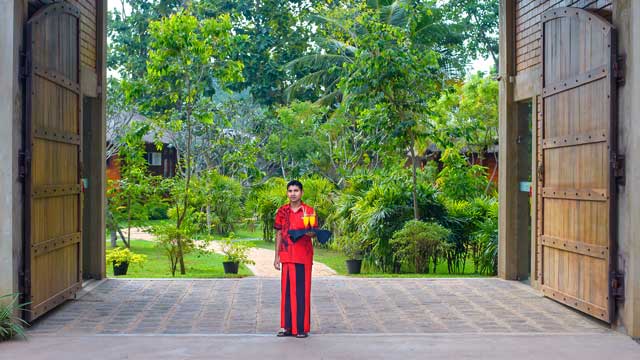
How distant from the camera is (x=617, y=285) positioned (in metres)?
7.57

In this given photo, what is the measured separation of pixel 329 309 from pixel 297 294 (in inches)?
65.6

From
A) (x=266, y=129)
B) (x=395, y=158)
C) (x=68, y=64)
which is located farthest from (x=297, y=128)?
(x=68, y=64)

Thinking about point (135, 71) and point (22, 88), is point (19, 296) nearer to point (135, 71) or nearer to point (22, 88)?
point (22, 88)

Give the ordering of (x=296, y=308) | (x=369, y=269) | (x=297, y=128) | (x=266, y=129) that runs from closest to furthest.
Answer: (x=296, y=308)
(x=369, y=269)
(x=297, y=128)
(x=266, y=129)

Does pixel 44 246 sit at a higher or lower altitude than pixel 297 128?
lower

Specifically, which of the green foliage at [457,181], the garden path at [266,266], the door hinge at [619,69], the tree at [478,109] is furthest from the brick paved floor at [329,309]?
the tree at [478,109]

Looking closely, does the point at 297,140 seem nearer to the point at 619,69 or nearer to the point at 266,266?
the point at 266,266

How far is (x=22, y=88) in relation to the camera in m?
7.54

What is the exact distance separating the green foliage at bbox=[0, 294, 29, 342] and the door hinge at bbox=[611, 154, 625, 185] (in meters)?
5.18

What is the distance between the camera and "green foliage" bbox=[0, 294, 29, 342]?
705cm

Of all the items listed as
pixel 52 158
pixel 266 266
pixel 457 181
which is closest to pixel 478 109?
pixel 457 181

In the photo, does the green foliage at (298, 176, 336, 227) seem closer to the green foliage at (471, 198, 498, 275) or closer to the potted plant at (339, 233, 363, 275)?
the potted plant at (339, 233, 363, 275)

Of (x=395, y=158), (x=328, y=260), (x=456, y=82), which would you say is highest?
(x=456, y=82)

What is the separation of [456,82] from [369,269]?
1288 cm
